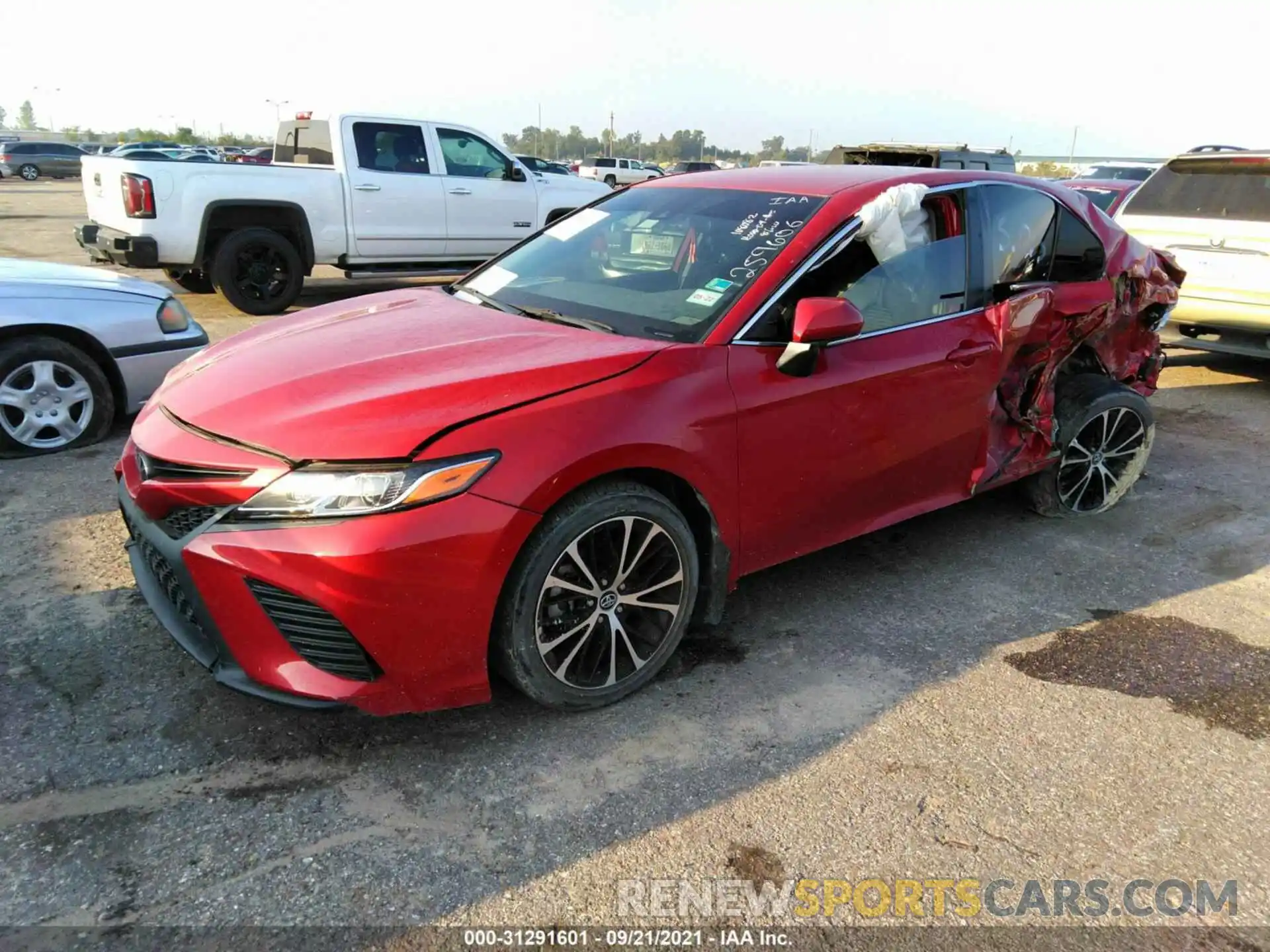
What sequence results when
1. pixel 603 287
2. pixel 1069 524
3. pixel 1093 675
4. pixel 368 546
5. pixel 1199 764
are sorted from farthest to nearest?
1. pixel 1069 524
2. pixel 603 287
3. pixel 1093 675
4. pixel 1199 764
5. pixel 368 546

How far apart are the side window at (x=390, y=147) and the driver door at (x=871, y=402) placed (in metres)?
7.66

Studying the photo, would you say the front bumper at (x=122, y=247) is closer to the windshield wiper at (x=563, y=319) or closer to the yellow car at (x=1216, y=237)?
the windshield wiper at (x=563, y=319)

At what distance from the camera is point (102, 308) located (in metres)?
5.05

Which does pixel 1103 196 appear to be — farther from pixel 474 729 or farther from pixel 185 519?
pixel 185 519

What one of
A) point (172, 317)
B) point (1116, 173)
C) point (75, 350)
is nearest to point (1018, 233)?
point (172, 317)

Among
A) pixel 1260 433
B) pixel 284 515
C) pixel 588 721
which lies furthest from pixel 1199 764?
pixel 1260 433

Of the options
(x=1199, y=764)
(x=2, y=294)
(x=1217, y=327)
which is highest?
(x=2, y=294)

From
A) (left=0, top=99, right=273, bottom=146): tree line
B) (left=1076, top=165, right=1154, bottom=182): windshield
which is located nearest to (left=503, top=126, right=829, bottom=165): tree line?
(left=0, top=99, right=273, bottom=146): tree line

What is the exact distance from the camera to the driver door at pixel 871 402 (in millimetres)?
3109

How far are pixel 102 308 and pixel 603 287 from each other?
3.26 m

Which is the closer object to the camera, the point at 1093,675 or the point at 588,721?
the point at 588,721

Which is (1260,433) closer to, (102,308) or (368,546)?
(368,546)

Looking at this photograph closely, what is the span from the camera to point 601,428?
2.66 meters

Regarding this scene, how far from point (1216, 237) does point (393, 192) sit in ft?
25.8
